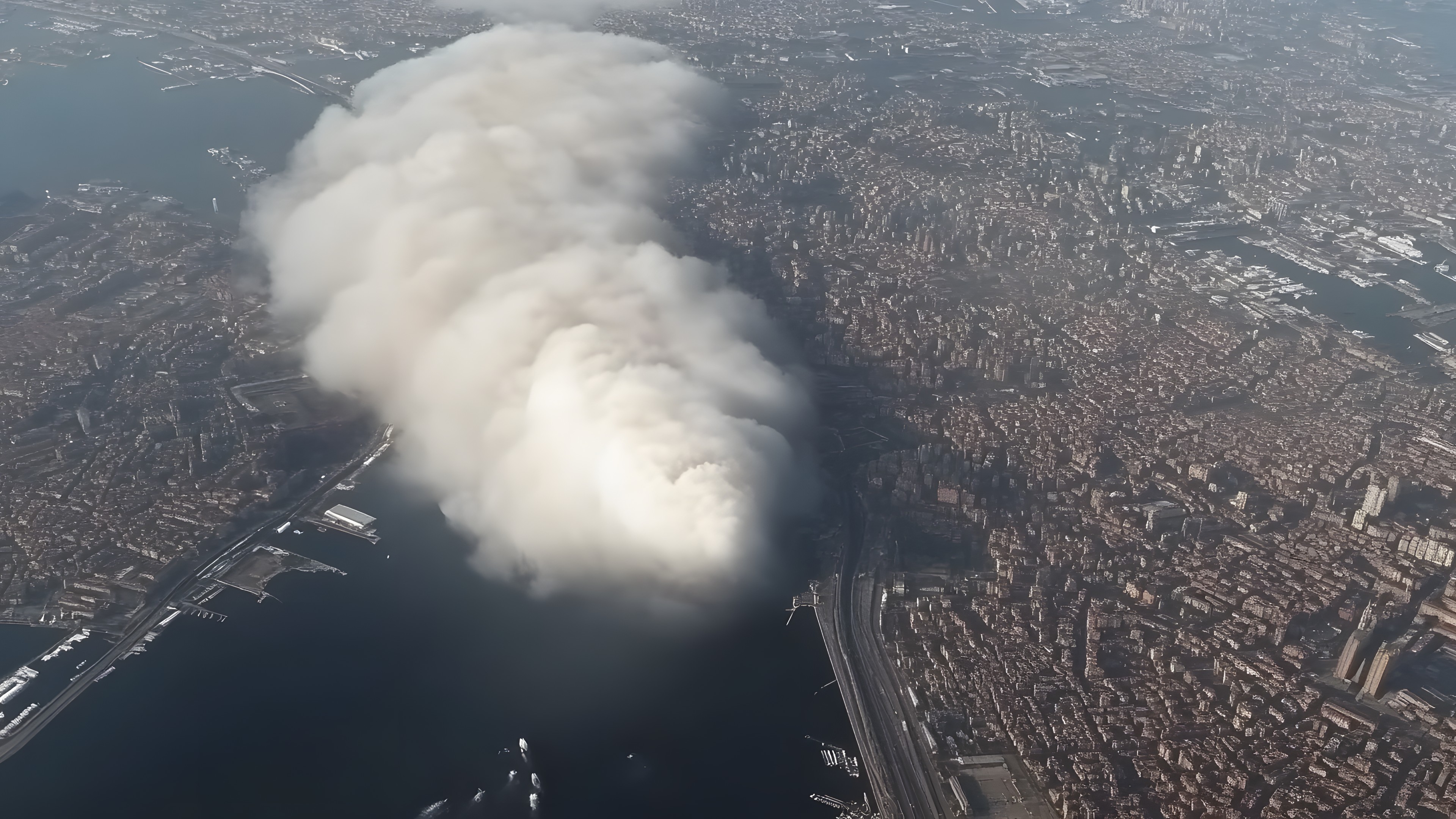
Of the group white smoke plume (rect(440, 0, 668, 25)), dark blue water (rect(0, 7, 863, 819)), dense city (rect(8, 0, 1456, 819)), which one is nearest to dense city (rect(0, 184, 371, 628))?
dense city (rect(8, 0, 1456, 819))

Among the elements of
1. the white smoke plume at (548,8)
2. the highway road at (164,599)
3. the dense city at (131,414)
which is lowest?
the dense city at (131,414)

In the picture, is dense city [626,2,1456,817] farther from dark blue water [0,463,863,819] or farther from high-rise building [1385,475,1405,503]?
dark blue water [0,463,863,819]

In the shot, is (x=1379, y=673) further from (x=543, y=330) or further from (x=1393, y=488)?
(x=543, y=330)

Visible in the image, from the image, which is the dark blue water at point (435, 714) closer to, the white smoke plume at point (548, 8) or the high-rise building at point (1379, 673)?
the high-rise building at point (1379, 673)

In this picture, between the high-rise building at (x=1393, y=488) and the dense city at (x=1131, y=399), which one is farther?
the high-rise building at (x=1393, y=488)

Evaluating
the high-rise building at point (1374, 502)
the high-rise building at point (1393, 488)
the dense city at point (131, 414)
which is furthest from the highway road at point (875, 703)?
the dense city at point (131, 414)

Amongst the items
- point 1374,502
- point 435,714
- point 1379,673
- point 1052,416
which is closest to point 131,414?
point 435,714
